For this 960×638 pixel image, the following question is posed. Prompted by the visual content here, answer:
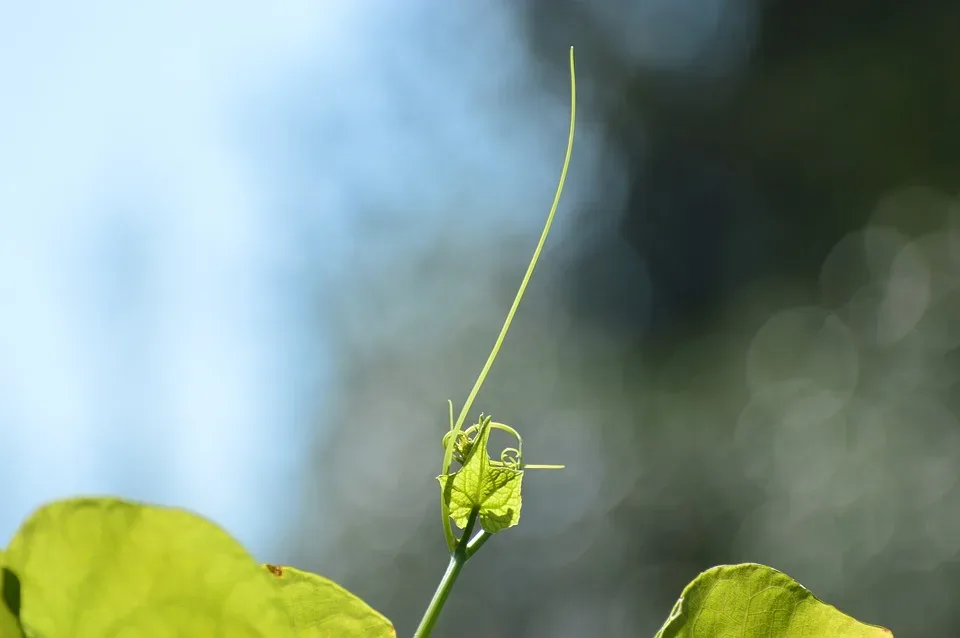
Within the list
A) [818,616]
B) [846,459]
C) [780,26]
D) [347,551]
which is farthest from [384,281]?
[818,616]

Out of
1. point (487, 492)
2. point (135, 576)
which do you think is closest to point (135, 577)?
point (135, 576)

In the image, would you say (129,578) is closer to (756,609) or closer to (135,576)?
(135,576)

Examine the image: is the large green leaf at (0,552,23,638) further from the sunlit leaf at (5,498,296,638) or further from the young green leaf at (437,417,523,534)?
the young green leaf at (437,417,523,534)

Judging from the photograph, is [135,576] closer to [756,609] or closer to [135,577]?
[135,577]

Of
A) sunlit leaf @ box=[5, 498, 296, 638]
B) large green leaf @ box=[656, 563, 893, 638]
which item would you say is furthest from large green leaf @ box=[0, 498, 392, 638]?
large green leaf @ box=[656, 563, 893, 638]

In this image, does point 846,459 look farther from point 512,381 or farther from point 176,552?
point 176,552

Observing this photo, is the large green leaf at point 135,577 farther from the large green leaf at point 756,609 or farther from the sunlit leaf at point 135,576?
the large green leaf at point 756,609
